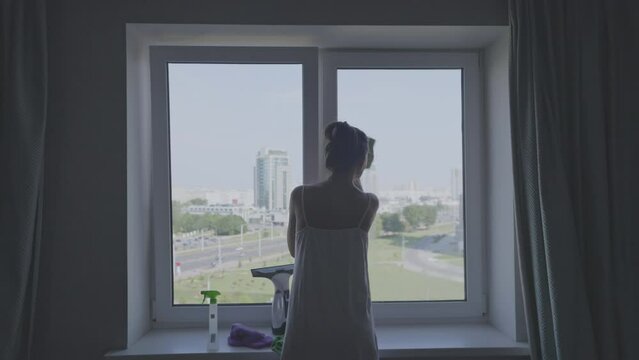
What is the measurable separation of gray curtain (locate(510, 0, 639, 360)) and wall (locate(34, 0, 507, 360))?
1.03 m

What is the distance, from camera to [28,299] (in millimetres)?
1678

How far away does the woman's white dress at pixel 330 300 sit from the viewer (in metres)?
1.49

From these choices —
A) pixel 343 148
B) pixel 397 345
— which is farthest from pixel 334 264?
pixel 397 345

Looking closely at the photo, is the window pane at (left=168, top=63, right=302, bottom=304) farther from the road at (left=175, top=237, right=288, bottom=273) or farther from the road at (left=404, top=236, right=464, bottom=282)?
the road at (left=404, top=236, right=464, bottom=282)

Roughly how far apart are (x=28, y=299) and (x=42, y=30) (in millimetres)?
903

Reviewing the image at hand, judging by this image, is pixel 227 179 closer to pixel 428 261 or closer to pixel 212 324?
pixel 212 324

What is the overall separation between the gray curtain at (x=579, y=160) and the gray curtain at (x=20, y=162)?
63.7 inches

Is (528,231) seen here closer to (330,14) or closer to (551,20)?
(551,20)

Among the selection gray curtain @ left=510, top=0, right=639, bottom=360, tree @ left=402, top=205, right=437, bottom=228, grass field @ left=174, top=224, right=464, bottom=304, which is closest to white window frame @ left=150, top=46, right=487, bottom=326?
grass field @ left=174, top=224, right=464, bottom=304

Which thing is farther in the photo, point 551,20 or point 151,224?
point 151,224

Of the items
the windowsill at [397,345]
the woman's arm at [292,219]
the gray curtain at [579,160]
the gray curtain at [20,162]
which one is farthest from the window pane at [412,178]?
the gray curtain at [20,162]

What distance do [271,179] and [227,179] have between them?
18 cm

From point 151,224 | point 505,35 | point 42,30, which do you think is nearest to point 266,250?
point 151,224

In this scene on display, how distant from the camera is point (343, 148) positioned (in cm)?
156
